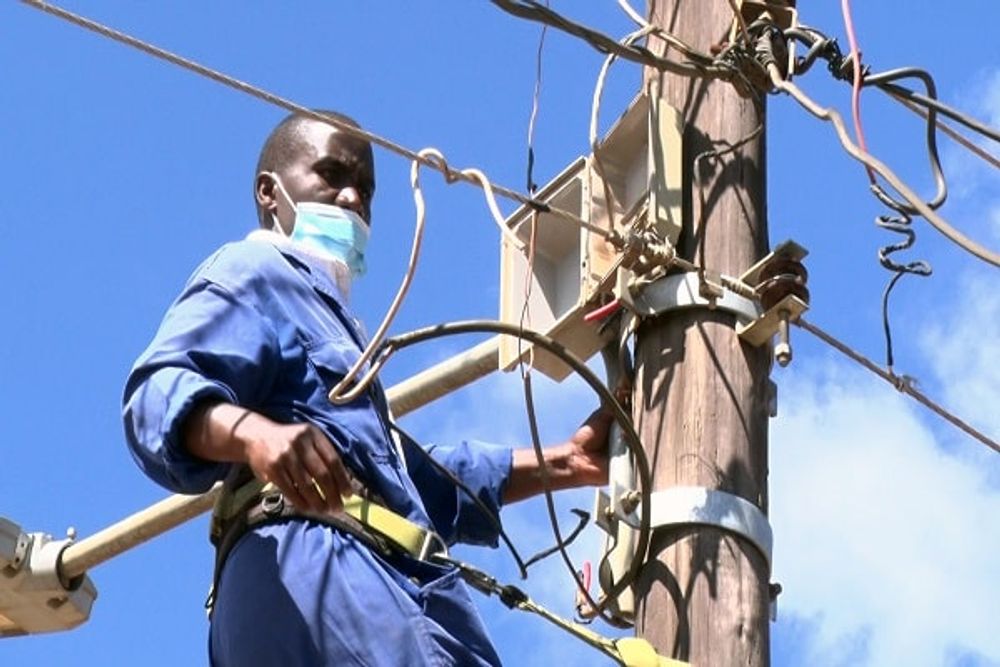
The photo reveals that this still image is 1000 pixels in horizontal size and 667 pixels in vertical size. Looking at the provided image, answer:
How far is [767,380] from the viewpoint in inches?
262

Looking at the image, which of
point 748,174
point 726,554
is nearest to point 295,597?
point 726,554

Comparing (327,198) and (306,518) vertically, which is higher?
(327,198)

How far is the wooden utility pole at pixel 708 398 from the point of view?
20.4 feet

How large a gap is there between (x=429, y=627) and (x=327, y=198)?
153 cm

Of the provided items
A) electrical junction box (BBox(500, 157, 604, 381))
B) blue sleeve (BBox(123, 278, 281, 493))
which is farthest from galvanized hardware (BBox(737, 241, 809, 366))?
blue sleeve (BBox(123, 278, 281, 493))

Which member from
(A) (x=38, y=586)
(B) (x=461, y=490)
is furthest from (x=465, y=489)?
(A) (x=38, y=586)

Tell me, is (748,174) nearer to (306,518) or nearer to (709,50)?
(709,50)

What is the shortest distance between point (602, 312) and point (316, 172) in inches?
32.6

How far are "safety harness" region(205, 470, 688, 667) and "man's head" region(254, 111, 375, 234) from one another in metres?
1.04

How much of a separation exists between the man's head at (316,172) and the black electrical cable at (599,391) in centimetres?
78

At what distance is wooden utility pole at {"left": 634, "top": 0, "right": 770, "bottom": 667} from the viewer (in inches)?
245

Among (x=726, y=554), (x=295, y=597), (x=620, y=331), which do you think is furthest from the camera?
(x=620, y=331)

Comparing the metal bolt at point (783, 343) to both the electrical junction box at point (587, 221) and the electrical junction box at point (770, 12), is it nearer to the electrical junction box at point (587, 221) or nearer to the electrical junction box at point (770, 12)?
the electrical junction box at point (587, 221)

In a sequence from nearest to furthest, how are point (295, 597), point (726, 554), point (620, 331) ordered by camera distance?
1. point (295, 597)
2. point (726, 554)
3. point (620, 331)
